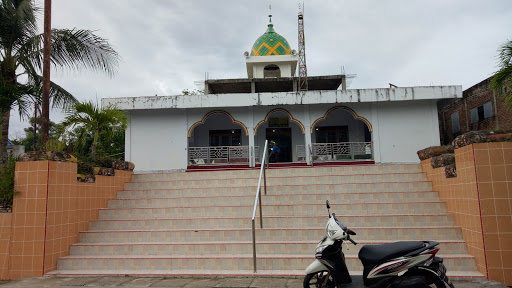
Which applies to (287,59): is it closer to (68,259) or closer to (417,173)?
(417,173)

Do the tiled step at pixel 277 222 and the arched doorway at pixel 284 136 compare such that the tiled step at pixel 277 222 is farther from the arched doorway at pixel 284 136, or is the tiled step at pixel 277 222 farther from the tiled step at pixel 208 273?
the arched doorway at pixel 284 136

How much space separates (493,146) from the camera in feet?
16.6

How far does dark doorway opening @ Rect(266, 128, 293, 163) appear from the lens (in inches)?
641

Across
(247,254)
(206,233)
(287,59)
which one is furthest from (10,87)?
(287,59)

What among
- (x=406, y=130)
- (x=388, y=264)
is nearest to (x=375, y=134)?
(x=406, y=130)

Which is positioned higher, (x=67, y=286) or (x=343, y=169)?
(x=343, y=169)

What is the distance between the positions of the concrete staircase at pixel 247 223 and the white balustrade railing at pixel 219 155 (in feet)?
15.1

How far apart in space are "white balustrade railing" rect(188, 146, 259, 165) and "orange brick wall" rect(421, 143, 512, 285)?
9089 millimetres

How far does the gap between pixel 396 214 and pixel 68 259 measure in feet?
19.2

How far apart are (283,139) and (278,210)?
9526 millimetres

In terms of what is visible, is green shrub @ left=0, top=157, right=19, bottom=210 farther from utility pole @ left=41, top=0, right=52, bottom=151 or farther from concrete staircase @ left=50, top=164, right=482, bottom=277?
concrete staircase @ left=50, top=164, right=482, bottom=277

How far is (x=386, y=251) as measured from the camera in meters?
3.78

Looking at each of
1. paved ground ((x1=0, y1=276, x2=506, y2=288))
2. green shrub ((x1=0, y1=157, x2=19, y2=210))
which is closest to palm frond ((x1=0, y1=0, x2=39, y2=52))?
green shrub ((x1=0, y1=157, x2=19, y2=210))

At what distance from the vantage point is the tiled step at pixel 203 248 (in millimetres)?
5805
